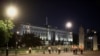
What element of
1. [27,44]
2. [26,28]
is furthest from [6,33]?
[26,28]

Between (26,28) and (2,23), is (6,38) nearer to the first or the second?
(2,23)

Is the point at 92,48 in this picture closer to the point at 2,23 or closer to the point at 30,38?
the point at 2,23

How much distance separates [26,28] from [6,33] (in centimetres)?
9850

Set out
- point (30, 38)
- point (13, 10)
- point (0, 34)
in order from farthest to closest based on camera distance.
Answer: point (30, 38) → point (0, 34) → point (13, 10)

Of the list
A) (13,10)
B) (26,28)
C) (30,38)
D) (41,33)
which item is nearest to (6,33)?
(13,10)

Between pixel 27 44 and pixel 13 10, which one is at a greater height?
pixel 13 10

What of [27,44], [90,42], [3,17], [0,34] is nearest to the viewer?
[0,34]

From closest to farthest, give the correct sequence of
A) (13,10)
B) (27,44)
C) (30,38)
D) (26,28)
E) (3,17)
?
(13,10), (3,17), (27,44), (30,38), (26,28)

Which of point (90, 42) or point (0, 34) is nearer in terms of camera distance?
point (0, 34)

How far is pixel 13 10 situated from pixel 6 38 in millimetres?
24127

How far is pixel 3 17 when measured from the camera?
253ft

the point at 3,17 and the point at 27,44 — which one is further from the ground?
the point at 3,17

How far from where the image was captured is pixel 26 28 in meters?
167

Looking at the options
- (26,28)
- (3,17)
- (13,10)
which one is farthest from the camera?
(26,28)
